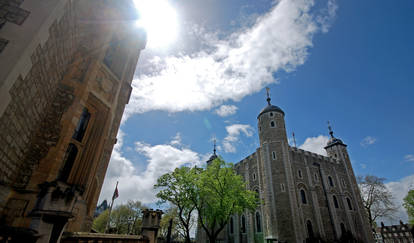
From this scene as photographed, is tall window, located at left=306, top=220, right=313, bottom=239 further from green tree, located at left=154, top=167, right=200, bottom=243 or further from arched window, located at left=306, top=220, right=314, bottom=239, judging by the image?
green tree, located at left=154, top=167, right=200, bottom=243

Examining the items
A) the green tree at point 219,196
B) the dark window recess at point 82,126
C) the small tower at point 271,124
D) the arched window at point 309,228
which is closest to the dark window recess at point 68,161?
the dark window recess at point 82,126

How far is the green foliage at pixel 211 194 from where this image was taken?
61.0ft

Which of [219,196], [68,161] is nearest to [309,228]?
[219,196]

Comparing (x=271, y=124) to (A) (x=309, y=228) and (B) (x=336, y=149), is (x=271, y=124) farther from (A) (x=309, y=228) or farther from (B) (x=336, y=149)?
(B) (x=336, y=149)

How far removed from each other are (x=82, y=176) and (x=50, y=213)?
3.46 m

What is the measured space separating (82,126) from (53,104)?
4.29 ft

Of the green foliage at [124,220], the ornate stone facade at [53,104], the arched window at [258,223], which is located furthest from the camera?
the green foliage at [124,220]

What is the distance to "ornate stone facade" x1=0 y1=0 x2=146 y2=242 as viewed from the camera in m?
3.50

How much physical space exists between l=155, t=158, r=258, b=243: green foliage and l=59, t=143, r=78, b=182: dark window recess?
48.0ft

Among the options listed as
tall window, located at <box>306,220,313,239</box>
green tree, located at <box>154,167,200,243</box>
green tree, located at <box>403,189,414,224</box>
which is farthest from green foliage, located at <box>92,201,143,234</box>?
green tree, located at <box>403,189,414,224</box>

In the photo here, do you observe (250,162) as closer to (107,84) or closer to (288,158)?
(288,158)

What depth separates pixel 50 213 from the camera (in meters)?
3.19

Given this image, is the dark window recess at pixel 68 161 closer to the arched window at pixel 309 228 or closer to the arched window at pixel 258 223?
the arched window at pixel 258 223

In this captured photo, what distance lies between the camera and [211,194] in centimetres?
1975
